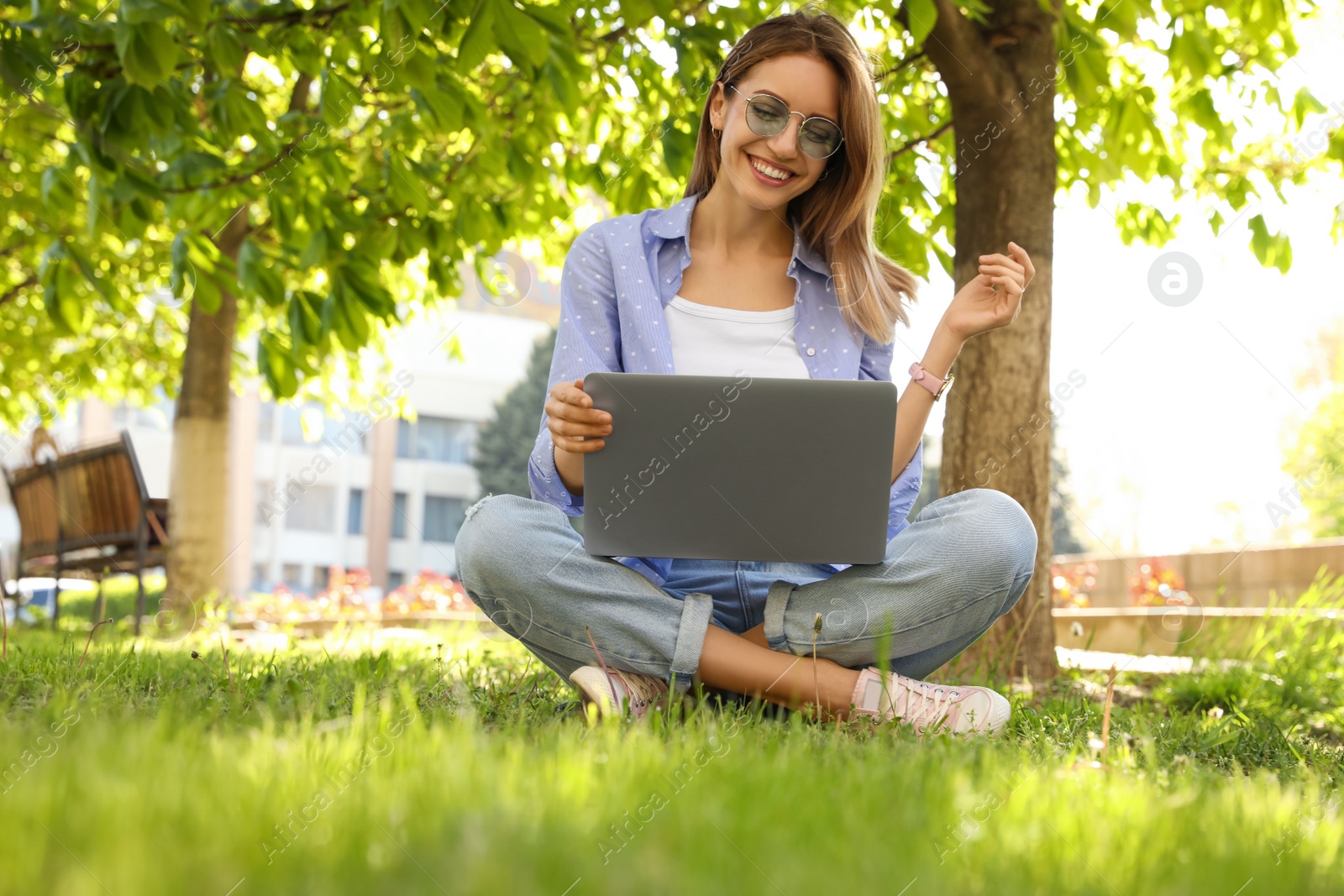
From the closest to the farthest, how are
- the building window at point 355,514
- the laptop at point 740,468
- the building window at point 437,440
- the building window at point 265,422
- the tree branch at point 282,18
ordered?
1. the laptop at point 740,468
2. the tree branch at point 282,18
3. the building window at point 265,422
4. the building window at point 355,514
5. the building window at point 437,440

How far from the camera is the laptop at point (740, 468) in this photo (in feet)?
6.33

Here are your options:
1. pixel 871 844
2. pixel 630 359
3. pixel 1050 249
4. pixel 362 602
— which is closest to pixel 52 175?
pixel 630 359

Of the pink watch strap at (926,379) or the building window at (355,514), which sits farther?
the building window at (355,514)

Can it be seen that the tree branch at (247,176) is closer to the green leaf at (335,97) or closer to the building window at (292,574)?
the green leaf at (335,97)

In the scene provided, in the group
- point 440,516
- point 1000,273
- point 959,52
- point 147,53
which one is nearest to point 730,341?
point 1000,273

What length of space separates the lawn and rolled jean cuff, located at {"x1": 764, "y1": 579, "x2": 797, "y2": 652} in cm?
27

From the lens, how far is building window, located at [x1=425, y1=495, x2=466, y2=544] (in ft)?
103

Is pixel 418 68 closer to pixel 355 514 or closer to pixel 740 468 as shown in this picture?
pixel 740 468

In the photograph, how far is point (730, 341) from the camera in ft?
8.54

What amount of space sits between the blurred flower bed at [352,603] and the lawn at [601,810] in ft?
17.8

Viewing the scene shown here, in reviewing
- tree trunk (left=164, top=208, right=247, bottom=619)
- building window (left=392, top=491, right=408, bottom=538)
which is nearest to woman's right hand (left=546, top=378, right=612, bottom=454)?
tree trunk (left=164, top=208, right=247, bottom=619)

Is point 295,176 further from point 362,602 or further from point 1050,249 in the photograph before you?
point 362,602

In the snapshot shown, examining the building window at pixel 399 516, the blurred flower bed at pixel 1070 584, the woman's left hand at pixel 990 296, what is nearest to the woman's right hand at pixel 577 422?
the woman's left hand at pixel 990 296

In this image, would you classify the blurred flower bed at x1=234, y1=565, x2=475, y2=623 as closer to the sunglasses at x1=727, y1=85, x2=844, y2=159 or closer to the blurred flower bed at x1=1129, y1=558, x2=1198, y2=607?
the blurred flower bed at x1=1129, y1=558, x2=1198, y2=607
